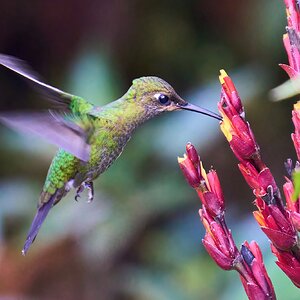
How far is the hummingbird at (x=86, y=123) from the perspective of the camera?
67.8 inches

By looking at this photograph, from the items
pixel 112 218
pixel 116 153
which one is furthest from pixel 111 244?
pixel 116 153

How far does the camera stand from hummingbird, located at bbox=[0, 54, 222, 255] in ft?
5.65

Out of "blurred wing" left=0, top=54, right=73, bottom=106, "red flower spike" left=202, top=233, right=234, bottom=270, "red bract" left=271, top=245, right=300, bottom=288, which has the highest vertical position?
"blurred wing" left=0, top=54, right=73, bottom=106

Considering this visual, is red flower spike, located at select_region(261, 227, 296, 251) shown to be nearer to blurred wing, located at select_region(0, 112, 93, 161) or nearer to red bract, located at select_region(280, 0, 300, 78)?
red bract, located at select_region(280, 0, 300, 78)

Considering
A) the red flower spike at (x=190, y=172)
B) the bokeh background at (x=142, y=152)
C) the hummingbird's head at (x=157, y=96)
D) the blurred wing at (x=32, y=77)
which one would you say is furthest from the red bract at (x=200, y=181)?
the bokeh background at (x=142, y=152)

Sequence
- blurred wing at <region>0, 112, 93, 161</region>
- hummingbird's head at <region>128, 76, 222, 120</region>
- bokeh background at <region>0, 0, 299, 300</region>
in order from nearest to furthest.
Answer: blurred wing at <region>0, 112, 93, 161</region> < hummingbird's head at <region>128, 76, 222, 120</region> < bokeh background at <region>0, 0, 299, 300</region>

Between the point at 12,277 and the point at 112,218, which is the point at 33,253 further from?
the point at 112,218

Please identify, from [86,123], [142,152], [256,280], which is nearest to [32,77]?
[86,123]

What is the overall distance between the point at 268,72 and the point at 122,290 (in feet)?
4.27

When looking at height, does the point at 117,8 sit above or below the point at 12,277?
above

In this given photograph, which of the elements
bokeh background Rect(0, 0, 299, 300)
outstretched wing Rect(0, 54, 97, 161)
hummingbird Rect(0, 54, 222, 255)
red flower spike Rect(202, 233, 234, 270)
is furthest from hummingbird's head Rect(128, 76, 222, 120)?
bokeh background Rect(0, 0, 299, 300)

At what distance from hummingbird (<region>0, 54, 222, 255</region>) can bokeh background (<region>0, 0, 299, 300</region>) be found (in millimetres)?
736

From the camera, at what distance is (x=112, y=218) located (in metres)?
3.29

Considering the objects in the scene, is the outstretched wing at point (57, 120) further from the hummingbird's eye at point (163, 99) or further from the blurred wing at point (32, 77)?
the hummingbird's eye at point (163, 99)
